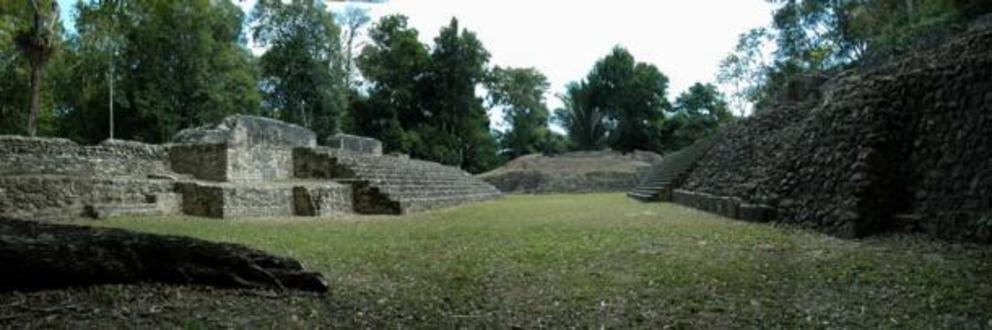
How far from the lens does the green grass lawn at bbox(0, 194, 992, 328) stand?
3854 mm

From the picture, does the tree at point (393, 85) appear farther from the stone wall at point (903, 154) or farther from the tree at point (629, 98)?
the stone wall at point (903, 154)

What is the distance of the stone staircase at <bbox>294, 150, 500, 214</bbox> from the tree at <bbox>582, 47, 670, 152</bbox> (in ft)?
94.2

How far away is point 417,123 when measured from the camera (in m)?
39.3

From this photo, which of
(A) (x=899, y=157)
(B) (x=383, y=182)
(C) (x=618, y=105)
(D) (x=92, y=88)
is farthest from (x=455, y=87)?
(A) (x=899, y=157)

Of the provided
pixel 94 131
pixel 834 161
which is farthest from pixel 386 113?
pixel 834 161

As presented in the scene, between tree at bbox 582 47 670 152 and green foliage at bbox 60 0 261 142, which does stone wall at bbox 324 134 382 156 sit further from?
tree at bbox 582 47 670 152

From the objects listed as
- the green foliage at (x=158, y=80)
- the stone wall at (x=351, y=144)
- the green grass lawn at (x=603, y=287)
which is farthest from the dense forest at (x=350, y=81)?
the green grass lawn at (x=603, y=287)

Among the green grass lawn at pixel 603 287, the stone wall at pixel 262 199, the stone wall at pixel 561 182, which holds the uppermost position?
the stone wall at pixel 561 182

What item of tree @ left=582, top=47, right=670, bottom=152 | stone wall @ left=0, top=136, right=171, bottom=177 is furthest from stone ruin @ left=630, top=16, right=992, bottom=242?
tree @ left=582, top=47, right=670, bottom=152

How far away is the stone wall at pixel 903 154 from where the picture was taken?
6855 millimetres

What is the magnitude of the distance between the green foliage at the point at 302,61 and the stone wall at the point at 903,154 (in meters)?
31.0

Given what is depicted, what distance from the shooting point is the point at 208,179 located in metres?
14.4

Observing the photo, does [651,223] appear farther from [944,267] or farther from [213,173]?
[213,173]

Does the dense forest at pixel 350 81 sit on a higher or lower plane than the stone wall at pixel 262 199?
higher
